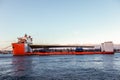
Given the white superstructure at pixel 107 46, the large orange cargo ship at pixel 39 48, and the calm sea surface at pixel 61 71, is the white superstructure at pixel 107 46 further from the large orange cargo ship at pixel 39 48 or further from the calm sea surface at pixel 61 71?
the calm sea surface at pixel 61 71

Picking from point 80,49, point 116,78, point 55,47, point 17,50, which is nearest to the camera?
point 116,78

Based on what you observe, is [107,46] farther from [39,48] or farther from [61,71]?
[61,71]

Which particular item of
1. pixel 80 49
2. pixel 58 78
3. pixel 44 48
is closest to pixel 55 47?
pixel 44 48

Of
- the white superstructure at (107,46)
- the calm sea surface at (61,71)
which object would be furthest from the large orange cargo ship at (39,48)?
the calm sea surface at (61,71)

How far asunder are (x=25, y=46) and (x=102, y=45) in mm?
42547

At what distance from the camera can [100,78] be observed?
75.2ft

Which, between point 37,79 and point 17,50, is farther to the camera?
point 17,50

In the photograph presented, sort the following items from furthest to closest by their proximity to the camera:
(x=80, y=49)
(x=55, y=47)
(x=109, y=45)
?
(x=55, y=47)
(x=80, y=49)
(x=109, y=45)

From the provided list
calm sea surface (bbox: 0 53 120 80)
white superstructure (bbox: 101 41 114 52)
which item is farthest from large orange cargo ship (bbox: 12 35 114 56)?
calm sea surface (bbox: 0 53 120 80)

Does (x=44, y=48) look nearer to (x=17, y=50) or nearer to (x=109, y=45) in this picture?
(x=17, y=50)

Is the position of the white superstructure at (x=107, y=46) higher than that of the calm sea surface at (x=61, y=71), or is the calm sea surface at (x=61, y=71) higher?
the white superstructure at (x=107, y=46)

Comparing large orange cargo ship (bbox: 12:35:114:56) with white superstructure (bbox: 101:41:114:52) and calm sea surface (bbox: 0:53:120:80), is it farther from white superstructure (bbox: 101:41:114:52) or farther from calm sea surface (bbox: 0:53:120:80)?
calm sea surface (bbox: 0:53:120:80)

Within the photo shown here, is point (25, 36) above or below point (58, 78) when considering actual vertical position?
above

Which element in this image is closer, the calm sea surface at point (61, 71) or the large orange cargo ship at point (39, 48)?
the calm sea surface at point (61, 71)
